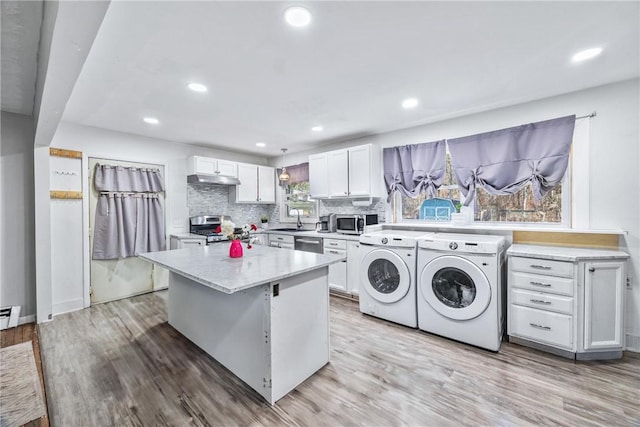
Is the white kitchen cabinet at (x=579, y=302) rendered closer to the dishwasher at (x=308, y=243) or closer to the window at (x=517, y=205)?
the window at (x=517, y=205)

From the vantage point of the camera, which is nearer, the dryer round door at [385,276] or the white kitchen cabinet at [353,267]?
the dryer round door at [385,276]

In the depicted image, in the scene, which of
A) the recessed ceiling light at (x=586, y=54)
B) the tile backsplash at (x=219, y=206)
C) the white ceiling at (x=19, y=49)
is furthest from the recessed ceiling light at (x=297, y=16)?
the tile backsplash at (x=219, y=206)

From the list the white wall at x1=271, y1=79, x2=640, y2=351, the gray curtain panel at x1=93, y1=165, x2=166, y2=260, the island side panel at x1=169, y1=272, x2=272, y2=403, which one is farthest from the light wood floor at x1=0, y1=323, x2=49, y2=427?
the white wall at x1=271, y1=79, x2=640, y2=351

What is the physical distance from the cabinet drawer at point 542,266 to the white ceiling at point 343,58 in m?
1.67

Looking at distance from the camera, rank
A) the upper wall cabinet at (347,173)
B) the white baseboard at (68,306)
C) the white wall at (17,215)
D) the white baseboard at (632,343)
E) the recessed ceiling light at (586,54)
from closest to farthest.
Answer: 1. the recessed ceiling light at (586,54)
2. the white baseboard at (632,343)
3. the white wall at (17,215)
4. the white baseboard at (68,306)
5. the upper wall cabinet at (347,173)

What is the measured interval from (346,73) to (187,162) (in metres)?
3.46

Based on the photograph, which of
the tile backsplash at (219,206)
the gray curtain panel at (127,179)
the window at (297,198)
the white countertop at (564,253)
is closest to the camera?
the white countertop at (564,253)

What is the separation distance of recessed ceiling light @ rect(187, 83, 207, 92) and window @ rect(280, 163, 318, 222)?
2.70 m

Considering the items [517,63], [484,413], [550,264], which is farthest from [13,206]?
[550,264]

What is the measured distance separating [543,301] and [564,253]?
0.47 m

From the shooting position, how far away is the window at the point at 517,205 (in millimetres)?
2838

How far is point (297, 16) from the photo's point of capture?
62.9 inches

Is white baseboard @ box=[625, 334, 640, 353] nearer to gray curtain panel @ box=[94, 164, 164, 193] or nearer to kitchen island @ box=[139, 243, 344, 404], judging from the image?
kitchen island @ box=[139, 243, 344, 404]

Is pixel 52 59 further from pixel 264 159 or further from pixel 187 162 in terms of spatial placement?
pixel 264 159
